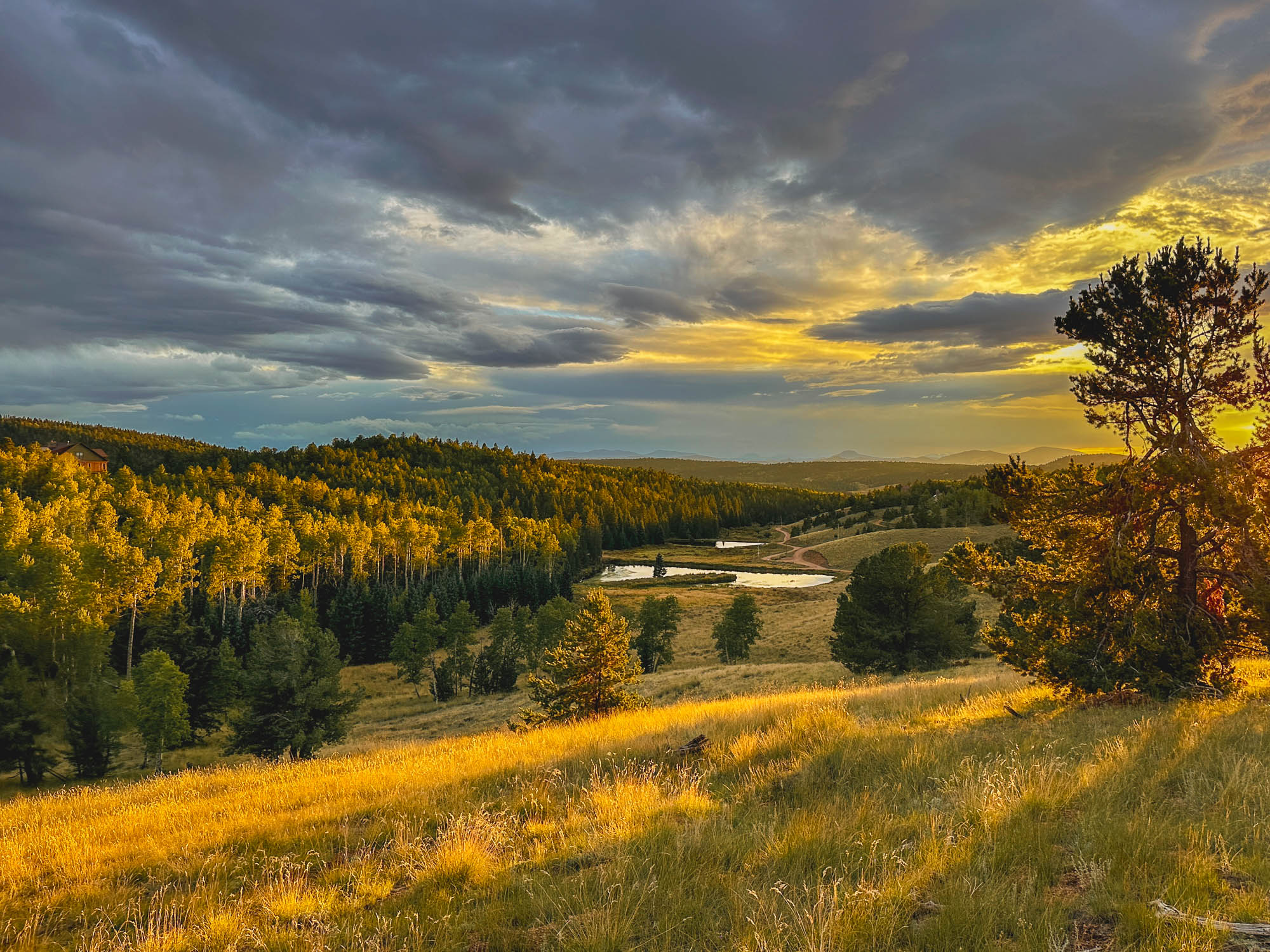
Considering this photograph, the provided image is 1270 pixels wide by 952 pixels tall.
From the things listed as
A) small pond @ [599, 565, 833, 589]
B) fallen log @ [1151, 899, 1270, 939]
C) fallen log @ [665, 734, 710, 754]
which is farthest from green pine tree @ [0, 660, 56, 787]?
small pond @ [599, 565, 833, 589]

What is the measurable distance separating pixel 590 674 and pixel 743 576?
89.1 meters

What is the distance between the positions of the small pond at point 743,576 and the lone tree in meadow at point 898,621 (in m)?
61.5

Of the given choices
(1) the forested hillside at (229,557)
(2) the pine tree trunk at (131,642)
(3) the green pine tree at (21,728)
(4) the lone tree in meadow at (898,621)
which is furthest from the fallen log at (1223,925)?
(2) the pine tree trunk at (131,642)

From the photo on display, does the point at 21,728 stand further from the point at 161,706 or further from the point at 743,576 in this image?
the point at 743,576

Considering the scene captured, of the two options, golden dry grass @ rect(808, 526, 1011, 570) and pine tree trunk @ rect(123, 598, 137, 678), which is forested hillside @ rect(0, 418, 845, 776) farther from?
golden dry grass @ rect(808, 526, 1011, 570)

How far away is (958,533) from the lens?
104750mm

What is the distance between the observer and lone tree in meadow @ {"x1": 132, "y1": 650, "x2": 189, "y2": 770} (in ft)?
110

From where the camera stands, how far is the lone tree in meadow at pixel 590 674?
74.2ft

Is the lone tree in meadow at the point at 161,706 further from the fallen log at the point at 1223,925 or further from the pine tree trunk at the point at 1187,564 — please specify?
the pine tree trunk at the point at 1187,564

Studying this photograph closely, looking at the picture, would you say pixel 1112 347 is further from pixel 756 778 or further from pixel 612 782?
pixel 612 782

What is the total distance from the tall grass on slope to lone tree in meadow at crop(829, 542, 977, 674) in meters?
20.4

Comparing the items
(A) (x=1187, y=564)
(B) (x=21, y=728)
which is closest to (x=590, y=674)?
(A) (x=1187, y=564)

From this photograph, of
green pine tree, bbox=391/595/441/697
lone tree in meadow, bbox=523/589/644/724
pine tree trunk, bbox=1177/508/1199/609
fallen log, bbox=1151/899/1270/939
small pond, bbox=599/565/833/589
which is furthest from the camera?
small pond, bbox=599/565/833/589

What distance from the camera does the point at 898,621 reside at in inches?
1156
